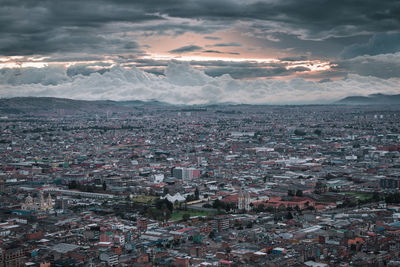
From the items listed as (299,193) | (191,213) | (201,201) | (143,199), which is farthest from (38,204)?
(299,193)

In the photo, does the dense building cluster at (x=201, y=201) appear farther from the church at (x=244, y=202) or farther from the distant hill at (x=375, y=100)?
the distant hill at (x=375, y=100)

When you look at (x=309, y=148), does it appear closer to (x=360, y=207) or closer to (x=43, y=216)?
(x=360, y=207)

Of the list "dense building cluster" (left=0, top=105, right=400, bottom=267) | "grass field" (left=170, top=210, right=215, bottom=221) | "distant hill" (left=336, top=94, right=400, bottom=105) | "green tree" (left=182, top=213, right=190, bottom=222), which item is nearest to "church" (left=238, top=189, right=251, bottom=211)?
"dense building cluster" (left=0, top=105, right=400, bottom=267)

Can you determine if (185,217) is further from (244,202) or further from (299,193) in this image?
(299,193)

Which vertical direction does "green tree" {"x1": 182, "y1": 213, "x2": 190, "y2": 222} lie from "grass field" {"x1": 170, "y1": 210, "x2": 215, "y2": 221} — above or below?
above

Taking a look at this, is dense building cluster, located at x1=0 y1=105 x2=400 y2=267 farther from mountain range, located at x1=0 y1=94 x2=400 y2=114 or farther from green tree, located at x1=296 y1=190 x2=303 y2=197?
mountain range, located at x1=0 y1=94 x2=400 y2=114

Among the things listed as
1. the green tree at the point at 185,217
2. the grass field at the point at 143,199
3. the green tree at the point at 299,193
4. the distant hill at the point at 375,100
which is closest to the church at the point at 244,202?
the green tree at the point at 185,217

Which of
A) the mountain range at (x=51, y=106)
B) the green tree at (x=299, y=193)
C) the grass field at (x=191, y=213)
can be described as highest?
the mountain range at (x=51, y=106)

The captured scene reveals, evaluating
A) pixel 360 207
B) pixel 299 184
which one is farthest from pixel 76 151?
pixel 360 207
